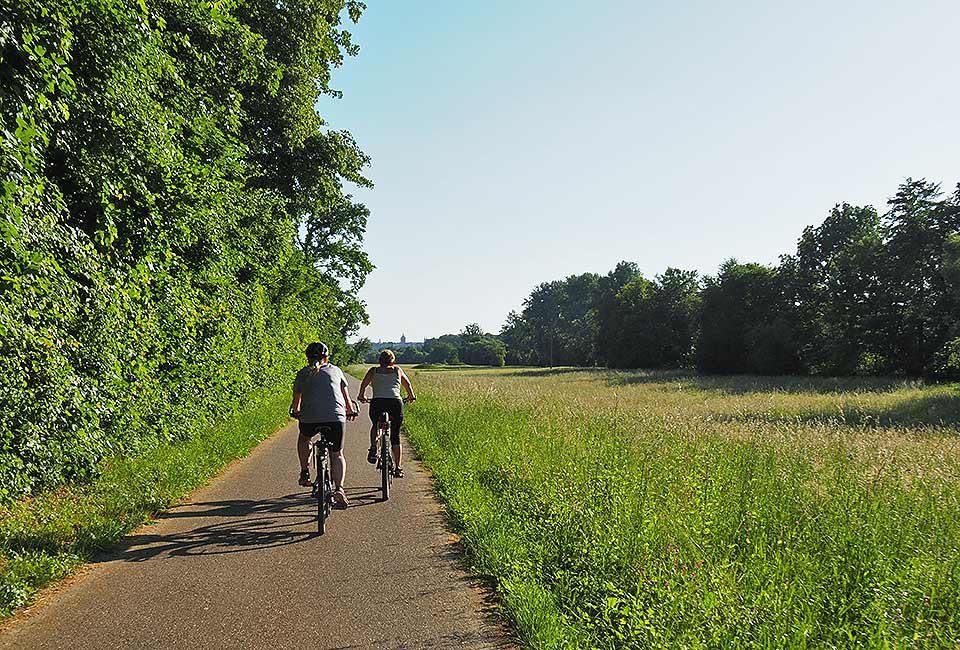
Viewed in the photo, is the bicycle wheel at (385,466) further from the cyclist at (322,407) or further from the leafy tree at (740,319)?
the leafy tree at (740,319)

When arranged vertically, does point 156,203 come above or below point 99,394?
above

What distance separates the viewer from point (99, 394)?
20.4 ft

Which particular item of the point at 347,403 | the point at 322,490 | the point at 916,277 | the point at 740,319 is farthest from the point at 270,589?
the point at 740,319

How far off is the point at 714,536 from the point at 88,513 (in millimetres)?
6317

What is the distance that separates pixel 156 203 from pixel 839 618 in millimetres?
8257

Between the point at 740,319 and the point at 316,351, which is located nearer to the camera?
the point at 316,351

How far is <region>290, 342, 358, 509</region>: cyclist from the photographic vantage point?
22.7 ft

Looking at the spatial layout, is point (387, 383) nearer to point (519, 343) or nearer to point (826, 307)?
point (826, 307)

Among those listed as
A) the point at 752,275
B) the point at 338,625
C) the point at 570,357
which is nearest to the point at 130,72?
the point at 338,625

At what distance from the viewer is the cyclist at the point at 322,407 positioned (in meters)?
6.91

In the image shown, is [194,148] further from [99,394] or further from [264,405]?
[264,405]

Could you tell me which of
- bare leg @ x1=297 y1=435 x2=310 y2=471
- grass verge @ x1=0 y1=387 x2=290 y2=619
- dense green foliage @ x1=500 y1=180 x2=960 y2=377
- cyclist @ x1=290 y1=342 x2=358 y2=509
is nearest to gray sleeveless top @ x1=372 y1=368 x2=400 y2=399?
cyclist @ x1=290 y1=342 x2=358 y2=509

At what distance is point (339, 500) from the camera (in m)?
7.27

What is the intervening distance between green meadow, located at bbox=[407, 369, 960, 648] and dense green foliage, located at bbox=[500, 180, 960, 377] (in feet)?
78.6
